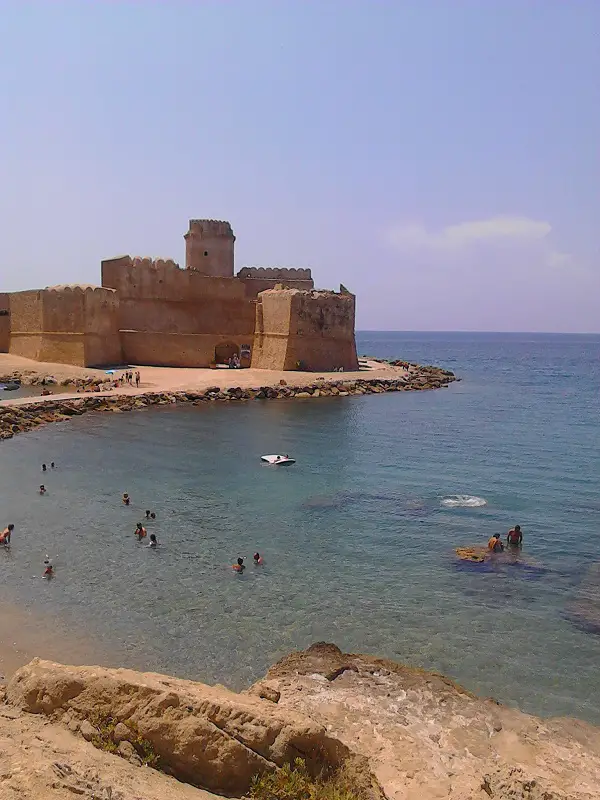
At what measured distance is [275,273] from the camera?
45.5m

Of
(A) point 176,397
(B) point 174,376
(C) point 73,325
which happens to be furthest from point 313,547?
(C) point 73,325

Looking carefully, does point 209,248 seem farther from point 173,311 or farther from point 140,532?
point 140,532

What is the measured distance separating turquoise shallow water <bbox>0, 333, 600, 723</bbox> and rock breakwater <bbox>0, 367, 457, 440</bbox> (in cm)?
172

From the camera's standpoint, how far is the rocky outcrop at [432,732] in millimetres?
5902

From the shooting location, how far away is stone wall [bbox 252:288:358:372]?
3981cm

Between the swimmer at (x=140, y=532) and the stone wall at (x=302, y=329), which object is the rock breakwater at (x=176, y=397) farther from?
the swimmer at (x=140, y=532)

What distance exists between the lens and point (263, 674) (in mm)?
8742

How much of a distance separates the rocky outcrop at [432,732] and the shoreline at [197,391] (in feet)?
63.1

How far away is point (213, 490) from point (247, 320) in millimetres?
25873

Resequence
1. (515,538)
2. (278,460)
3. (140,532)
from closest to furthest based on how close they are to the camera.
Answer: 1. (515,538)
2. (140,532)
3. (278,460)

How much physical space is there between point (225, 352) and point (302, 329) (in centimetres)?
646

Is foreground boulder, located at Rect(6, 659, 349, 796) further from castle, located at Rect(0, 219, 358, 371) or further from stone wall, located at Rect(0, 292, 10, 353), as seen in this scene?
stone wall, located at Rect(0, 292, 10, 353)

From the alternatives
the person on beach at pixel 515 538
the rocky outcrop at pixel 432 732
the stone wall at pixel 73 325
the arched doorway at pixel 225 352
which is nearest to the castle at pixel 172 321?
the stone wall at pixel 73 325

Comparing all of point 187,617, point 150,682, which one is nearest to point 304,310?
point 187,617
